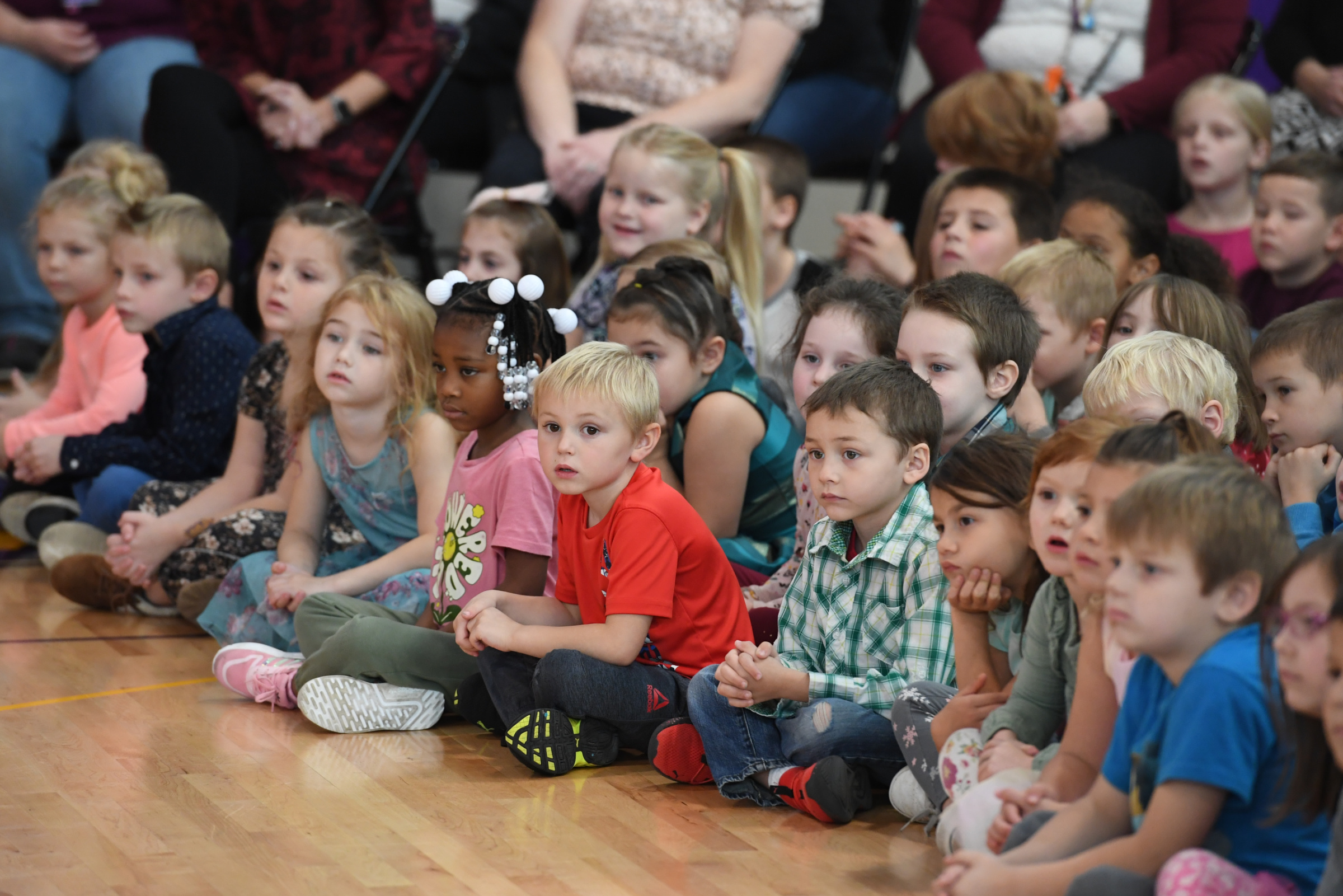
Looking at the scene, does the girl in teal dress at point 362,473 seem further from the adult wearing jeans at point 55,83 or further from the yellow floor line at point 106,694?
the adult wearing jeans at point 55,83

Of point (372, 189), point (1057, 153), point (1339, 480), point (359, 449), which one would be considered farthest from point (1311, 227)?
point (372, 189)

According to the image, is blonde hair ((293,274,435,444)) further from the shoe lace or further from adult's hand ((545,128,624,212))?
adult's hand ((545,128,624,212))

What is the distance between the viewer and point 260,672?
8.49 ft

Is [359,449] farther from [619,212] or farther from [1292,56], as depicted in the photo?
[1292,56]

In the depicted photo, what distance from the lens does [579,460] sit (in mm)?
2248

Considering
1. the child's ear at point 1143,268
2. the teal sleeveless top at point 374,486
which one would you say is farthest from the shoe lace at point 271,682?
the child's ear at point 1143,268

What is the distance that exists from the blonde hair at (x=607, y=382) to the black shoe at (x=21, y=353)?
106 inches

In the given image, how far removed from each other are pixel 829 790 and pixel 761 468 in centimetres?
96

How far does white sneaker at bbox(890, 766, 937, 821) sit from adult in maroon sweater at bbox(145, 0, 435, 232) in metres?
2.63

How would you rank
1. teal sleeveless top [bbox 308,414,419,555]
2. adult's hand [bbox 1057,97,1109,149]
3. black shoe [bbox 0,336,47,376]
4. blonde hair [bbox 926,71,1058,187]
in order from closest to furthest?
teal sleeveless top [bbox 308,414,419,555] → blonde hair [bbox 926,71,1058,187] → adult's hand [bbox 1057,97,1109,149] → black shoe [bbox 0,336,47,376]

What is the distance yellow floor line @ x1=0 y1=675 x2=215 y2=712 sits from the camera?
247cm

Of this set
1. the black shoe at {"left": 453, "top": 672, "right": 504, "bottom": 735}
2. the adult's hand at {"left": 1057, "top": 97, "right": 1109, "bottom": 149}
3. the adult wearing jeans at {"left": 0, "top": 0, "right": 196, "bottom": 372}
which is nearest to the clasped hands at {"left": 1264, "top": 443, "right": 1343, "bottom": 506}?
the black shoe at {"left": 453, "top": 672, "right": 504, "bottom": 735}

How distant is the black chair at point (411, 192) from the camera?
4.14 metres

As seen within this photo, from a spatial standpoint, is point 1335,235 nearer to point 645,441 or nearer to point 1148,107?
point 1148,107
